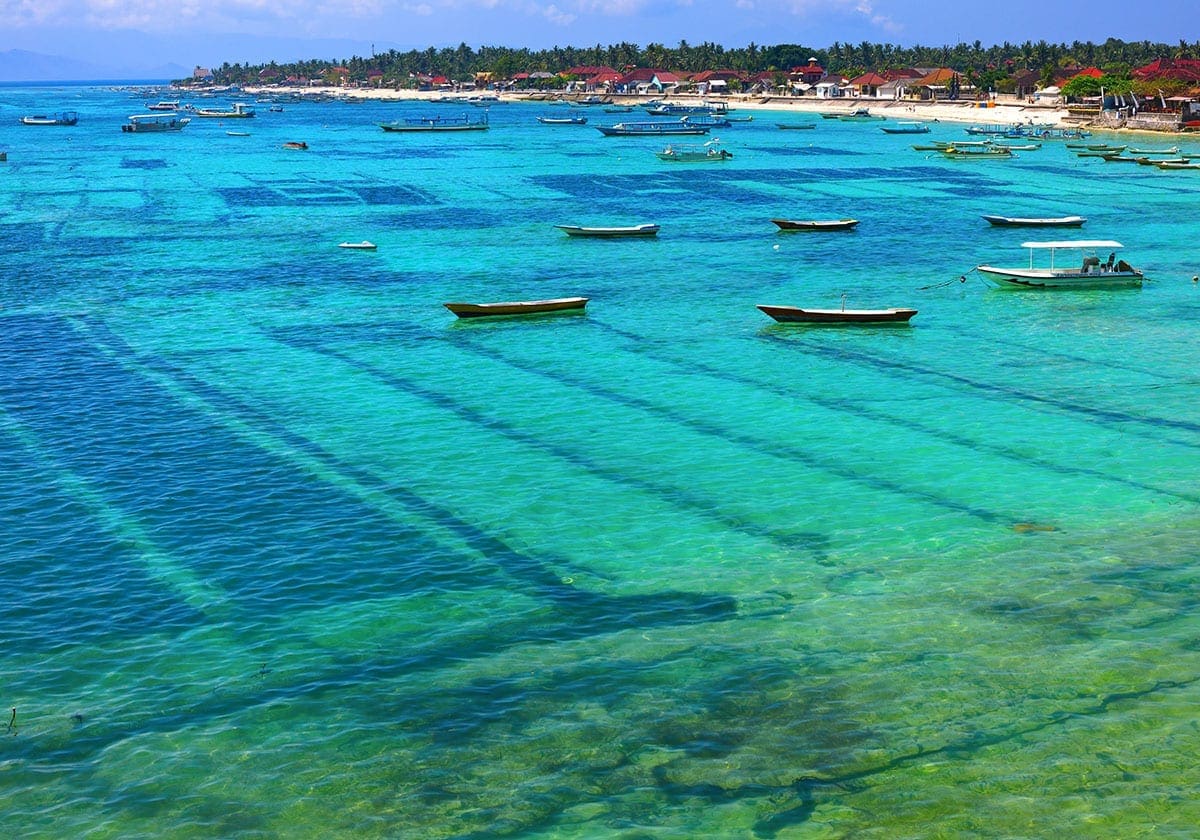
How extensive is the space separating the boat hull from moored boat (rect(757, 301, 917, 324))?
10112 millimetres

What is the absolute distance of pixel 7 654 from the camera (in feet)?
70.4

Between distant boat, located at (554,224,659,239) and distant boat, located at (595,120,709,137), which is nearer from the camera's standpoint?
distant boat, located at (554,224,659,239)

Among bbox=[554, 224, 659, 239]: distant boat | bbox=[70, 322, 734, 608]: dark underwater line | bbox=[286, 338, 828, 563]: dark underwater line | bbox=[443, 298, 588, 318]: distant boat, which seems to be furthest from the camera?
bbox=[554, 224, 659, 239]: distant boat

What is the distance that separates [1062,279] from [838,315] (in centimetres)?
1418

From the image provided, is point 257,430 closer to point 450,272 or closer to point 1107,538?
point 1107,538

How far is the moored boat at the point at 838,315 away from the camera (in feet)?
154

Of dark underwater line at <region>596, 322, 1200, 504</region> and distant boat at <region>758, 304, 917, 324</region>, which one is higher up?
distant boat at <region>758, 304, 917, 324</region>

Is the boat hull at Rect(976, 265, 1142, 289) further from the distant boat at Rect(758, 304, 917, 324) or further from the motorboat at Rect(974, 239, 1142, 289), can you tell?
Answer: the distant boat at Rect(758, 304, 917, 324)

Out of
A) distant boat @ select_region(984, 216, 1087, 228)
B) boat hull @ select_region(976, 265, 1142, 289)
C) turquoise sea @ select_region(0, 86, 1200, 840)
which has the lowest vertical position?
turquoise sea @ select_region(0, 86, 1200, 840)

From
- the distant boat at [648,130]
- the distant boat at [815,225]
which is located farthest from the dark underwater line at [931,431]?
the distant boat at [648,130]

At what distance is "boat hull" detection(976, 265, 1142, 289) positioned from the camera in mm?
54781

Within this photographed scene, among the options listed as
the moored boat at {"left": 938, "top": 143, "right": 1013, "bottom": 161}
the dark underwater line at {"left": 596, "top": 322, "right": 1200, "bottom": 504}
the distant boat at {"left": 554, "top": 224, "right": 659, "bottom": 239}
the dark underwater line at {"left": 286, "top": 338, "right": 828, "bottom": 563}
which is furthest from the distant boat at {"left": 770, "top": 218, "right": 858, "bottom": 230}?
the moored boat at {"left": 938, "top": 143, "right": 1013, "bottom": 161}

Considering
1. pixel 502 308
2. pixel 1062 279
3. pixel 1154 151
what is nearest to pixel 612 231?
pixel 502 308

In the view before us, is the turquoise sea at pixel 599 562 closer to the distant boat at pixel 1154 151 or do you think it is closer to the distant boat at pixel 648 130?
the distant boat at pixel 1154 151
